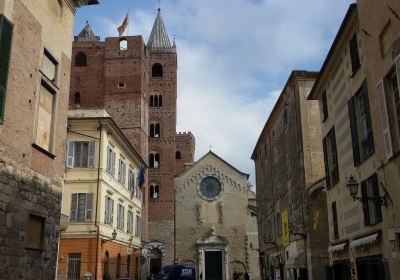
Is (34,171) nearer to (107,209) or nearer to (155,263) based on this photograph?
(107,209)

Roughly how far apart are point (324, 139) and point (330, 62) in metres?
3.10

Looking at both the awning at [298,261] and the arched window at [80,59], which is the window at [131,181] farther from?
the arched window at [80,59]

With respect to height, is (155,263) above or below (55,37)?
below

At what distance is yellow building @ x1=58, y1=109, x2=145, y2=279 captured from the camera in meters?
25.0

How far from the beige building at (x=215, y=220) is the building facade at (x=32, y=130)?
37.6 metres

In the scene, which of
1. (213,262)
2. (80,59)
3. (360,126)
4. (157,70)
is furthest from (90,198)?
(157,70)

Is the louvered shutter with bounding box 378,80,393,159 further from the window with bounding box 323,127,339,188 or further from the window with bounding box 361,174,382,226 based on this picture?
the window with bounding box 323,127,339,188

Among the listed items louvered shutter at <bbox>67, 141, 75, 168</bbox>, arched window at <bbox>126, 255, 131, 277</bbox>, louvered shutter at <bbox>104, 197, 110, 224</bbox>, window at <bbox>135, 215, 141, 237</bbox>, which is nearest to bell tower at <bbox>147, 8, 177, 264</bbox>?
window at <bbox>135, 215, 141, 237</bbox>

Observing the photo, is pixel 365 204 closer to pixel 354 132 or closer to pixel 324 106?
pixel 354 132

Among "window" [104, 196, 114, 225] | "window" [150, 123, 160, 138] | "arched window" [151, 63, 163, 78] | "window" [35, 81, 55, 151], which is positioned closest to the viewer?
"window" [35, 81, 55, 151]

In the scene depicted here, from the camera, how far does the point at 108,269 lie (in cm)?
2712

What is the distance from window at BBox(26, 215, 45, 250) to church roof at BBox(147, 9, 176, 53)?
46.0 metres

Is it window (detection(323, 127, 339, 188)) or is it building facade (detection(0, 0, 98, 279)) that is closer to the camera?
building facade (detection(0, 0, 98, 279))

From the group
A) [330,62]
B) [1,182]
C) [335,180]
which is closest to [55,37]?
[1,182]
